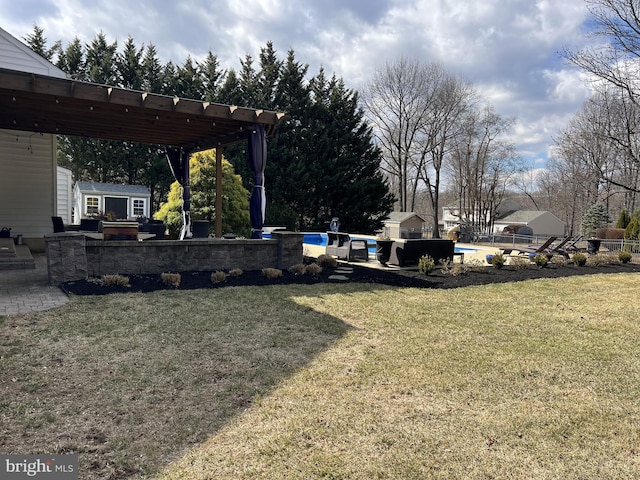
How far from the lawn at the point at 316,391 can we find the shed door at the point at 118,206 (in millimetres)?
18813

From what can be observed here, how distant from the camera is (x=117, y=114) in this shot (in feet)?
27.5

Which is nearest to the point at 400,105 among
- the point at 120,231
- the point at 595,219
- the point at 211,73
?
the point at 211,73

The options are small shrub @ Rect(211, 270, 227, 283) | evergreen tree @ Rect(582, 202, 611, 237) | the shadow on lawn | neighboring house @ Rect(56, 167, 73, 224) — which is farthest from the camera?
evergreen tree @ Rect(582, 202, 611, 237)

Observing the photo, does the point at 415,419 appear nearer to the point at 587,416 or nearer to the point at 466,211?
the point at 587,416

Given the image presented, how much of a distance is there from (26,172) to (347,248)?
27.1 feet

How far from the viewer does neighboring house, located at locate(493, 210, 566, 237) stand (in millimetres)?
46744

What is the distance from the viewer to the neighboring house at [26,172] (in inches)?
392

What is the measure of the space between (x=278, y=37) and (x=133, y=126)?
62.0ft

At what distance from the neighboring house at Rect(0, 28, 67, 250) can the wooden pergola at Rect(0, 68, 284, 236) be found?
78cm

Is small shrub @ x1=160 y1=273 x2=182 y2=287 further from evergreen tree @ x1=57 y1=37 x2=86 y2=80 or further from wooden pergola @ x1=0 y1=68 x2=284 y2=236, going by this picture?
evergreen tree @ x1=57 y1=37 x2=86 y2=80

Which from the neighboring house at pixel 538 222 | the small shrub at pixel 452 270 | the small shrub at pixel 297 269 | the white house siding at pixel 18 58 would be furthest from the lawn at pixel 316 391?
the neighboring house at pixel 538 222

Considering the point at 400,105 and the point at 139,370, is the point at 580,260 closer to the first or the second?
the point at 139,370

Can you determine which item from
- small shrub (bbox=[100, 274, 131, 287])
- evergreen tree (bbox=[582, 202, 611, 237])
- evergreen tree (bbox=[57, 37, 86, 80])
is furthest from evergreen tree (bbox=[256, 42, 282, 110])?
evergreen tree (bbox=[582, 202, 611, 237])

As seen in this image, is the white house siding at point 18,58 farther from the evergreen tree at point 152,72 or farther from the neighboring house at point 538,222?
the neighboring house at point 538,222
